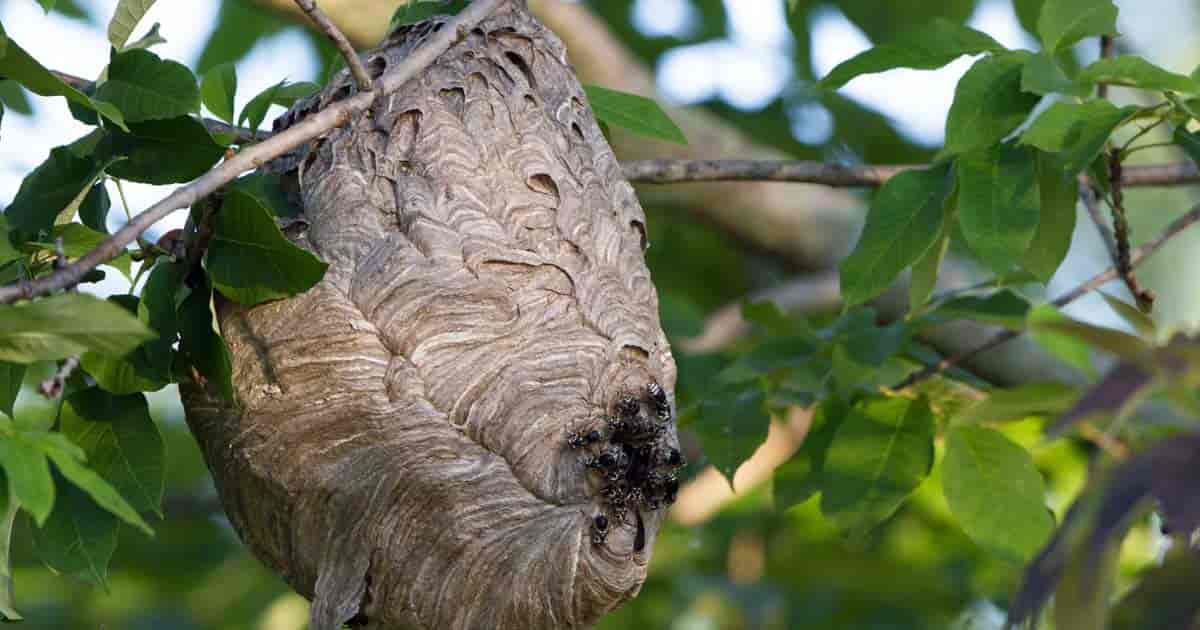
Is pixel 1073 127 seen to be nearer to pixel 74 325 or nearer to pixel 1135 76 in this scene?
pixel 1135 76

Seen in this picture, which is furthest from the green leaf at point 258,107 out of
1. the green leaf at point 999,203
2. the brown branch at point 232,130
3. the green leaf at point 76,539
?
the green leaf at point 999,203

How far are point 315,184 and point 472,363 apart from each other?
0.49 m

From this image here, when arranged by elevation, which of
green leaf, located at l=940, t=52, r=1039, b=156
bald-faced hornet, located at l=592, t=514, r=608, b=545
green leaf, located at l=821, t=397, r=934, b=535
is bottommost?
green leaf, located at l=821, t=397, r=934, b=535

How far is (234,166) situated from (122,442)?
610 mm

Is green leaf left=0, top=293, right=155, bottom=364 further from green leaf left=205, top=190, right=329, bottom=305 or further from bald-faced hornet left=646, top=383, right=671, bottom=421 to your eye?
bald-faced hornet left=646, top=383, right=671, bottom=421

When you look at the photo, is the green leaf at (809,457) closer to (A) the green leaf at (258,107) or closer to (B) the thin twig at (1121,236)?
(B) the thin twig at (1121,236)

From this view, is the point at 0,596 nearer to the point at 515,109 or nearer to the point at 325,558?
the point at 325,558

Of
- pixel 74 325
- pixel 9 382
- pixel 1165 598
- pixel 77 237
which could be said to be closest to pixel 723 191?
Answer: pixel 77 237

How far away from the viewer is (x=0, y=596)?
228 centimetres

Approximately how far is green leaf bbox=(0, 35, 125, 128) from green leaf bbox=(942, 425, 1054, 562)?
5.71 ft

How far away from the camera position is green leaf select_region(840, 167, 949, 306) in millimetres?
2828

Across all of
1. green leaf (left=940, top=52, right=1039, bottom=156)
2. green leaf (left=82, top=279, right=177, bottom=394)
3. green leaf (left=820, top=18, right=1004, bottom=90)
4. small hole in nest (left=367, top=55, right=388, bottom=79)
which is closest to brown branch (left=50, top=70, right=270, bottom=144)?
small hole in nest (left=367, top=55, right=388, bottom=79)

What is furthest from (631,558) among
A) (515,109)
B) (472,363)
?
(515,109)

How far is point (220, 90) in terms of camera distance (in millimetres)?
2918
